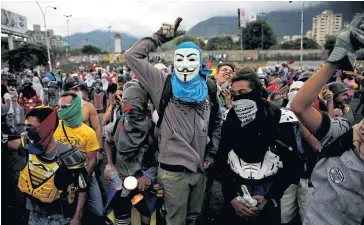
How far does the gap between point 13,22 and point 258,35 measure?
49.3 m

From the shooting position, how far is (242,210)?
2350 millimetres

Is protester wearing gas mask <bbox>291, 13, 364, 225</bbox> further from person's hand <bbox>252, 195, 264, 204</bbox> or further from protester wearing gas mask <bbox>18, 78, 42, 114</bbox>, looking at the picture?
protester wearing gas mask <bbox>18, 78, 42, 114</bbox>

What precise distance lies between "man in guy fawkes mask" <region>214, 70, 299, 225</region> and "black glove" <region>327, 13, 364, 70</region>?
3.07 ft

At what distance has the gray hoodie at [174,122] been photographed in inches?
93.0

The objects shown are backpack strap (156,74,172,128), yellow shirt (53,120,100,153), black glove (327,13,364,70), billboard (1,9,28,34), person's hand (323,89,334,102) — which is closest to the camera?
black glove (327,13,364,70)

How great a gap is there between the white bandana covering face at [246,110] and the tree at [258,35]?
67157 mm

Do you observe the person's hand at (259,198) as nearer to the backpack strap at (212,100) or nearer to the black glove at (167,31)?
the backpack strap at (212,100)

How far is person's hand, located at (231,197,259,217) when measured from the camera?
232 cm

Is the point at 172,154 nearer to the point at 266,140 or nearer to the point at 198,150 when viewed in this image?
the point at 198,150

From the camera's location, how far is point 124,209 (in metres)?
2.64

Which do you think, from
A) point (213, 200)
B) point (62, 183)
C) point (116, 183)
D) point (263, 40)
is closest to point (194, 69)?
point (116, 183)

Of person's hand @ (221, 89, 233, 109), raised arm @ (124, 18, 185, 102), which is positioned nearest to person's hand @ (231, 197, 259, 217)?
raised arm @ (124, 18, 185, 102)

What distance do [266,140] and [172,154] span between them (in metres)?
0.76

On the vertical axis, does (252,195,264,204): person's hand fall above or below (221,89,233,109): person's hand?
below
